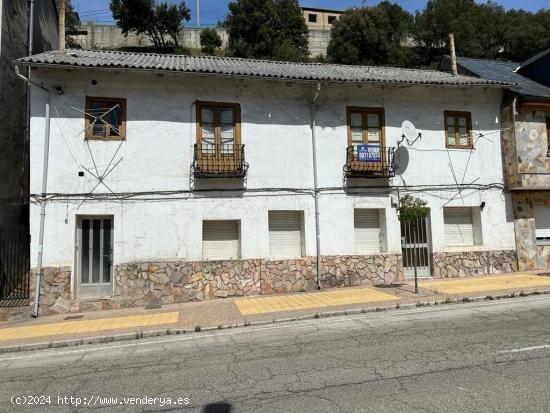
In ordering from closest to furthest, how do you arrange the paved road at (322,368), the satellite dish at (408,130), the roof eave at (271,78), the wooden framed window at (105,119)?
the paved road at (322,368) → the roof eave at (271,78) → the wooden framed window at (105,119) → the satellite dish at (408,130)

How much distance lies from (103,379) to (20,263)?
9061mm

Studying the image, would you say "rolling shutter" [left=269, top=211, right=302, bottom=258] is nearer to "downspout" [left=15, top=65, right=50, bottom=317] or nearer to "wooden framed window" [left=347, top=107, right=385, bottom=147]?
"wooden framed window" [left=347, top=107, right=385, bottom=147]

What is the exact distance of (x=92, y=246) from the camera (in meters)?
11.4

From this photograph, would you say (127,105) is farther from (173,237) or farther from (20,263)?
(20,263)

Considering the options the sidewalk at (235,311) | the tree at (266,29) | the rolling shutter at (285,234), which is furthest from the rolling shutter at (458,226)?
the tree at (266,29)

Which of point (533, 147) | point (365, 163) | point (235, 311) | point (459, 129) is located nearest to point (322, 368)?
point (235, 311)

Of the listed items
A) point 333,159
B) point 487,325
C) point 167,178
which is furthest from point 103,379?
point 333,159

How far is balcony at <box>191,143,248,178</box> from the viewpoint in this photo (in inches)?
464

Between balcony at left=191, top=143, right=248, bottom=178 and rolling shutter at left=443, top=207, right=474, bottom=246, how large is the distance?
23.6 feet

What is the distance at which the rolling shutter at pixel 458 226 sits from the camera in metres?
14.1

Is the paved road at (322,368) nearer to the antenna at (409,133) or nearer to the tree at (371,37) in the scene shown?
the antenna at (409,133)

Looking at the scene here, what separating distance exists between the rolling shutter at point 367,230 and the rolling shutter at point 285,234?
194cm

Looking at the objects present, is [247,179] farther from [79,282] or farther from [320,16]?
[320,16]

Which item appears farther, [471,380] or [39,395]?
[39,395]
